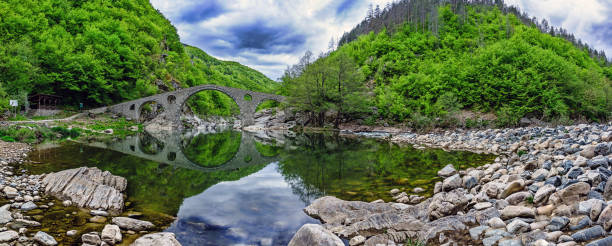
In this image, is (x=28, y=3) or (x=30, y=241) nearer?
(x=30, y=241)

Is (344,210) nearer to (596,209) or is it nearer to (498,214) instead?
(498,214)

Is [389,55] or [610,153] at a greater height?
[389,55]

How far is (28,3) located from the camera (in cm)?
4047

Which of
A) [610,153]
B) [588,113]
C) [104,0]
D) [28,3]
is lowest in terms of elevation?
[610,153]

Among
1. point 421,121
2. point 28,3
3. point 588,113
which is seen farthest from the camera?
point 28,3

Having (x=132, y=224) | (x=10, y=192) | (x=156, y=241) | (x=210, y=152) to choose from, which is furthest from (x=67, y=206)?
(x=210, y=152)

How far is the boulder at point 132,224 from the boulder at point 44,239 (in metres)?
0.91

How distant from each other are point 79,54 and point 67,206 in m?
41.5

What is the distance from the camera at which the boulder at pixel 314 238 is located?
147 inches

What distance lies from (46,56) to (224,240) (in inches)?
1691

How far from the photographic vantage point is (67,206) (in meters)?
5.80

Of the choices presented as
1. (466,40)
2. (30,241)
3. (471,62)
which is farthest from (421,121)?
(466,40)

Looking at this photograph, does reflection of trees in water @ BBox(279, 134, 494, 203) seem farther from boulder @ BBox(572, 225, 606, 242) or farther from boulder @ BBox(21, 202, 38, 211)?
boulder @ BBox(21, 202, 38, 211)

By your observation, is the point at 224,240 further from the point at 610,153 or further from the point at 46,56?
the point at 46,56
